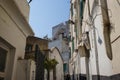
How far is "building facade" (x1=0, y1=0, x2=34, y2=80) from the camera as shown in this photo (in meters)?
4.23

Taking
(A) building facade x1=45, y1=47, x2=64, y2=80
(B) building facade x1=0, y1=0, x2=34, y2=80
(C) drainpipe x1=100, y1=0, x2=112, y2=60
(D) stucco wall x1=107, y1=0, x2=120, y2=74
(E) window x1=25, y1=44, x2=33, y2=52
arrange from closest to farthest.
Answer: (D) stucco wall x1=107, y1=0, x2=120, y2=74, (B) building facade x1=0, y1=0, x2=34, y2=80, (C) drainpipe x1=100, y1=0, x2=112, y2=60, (E) window x1=25, y1=44, x2=33, y2=52, (A) building facade x1=45, y1=47, x2=64, y2=80

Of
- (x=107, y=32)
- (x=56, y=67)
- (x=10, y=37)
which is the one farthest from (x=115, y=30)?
(x=56, y=67)

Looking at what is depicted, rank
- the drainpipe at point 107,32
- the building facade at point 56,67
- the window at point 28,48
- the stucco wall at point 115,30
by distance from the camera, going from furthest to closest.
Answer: the building facade at point 56,67 → the window at point 28,48 → the drainpipe at point 107,32 → the stucco wall at point 115,30

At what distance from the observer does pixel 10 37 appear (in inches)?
185

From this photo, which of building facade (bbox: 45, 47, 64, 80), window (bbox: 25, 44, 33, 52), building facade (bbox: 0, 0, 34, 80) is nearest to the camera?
building facade (bbox: 0, 0, 34, 80)

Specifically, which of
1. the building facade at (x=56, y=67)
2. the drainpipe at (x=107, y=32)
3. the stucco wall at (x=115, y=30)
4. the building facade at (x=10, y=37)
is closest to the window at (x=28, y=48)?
the building facade at (x=56, y=67)

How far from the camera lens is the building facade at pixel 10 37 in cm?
423

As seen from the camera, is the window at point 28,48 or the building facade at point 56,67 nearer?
the window at point 28,48

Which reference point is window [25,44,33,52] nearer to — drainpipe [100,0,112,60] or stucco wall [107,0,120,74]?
drainpipe [100,0,112,60]

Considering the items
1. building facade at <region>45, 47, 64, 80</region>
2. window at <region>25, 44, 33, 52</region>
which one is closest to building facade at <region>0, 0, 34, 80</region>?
window at <region>25, 44, 33, 52</region>

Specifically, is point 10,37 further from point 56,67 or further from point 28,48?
point 56,67

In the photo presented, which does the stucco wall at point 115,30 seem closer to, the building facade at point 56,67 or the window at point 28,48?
the window at point 28,48

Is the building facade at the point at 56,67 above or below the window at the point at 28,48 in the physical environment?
below

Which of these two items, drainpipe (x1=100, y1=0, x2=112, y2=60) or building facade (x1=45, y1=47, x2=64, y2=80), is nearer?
drainpipe (x1=100, y1=0, x2=112, y2=60)
